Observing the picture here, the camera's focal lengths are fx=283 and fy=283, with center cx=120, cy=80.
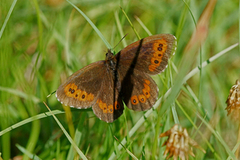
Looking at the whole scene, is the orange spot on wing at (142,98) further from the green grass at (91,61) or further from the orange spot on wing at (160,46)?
the orange spot on wing at (160,46)

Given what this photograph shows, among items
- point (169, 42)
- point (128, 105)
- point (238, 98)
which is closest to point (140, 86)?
point (128, 105)

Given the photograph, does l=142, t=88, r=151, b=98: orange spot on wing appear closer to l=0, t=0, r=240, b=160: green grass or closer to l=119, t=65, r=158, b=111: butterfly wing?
l=119, t=65, r=158, b=111: butterfly wing

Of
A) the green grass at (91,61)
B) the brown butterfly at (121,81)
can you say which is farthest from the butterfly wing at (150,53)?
the green grass at (91,61)

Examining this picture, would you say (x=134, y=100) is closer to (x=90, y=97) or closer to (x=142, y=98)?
(x=142, y=98)

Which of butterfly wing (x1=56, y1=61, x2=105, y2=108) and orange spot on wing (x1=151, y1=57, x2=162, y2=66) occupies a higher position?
butterfly wing (x1=56, y1=61, x2=105, y2=108)

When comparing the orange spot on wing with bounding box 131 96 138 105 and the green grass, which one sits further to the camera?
the green grass

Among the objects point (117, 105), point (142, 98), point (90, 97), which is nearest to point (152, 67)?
point (142, 98)

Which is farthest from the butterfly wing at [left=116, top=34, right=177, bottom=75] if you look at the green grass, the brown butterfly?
the green grass
